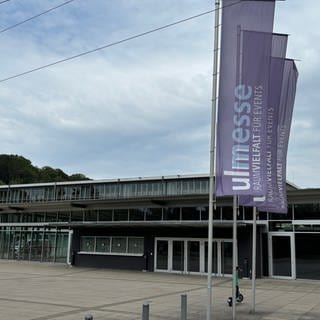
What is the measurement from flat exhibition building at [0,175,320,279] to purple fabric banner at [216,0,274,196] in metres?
13.4

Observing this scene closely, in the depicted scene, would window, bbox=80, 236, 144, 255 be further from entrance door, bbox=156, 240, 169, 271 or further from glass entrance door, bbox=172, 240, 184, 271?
glass entrance door, bbox=172, 240, 184, 271

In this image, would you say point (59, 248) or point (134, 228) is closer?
point (134, 228)

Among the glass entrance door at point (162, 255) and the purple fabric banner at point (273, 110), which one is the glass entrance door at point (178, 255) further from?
the purple fabric banner at point (273, 110)

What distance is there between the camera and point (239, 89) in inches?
387

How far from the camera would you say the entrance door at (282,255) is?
24.3 m

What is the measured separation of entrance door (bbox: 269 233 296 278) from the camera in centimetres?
2428

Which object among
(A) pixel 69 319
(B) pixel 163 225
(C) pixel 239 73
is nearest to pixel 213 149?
(C) pixel 239 73

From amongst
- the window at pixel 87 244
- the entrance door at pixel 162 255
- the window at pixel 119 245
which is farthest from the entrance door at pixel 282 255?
the window at pixel 87 244

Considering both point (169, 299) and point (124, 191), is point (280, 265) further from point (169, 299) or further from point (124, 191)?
point (124, 191)

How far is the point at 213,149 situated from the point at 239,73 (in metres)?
1.68

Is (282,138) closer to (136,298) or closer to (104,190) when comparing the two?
(136,298)

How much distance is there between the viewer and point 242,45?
9.75 m

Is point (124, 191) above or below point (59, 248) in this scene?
above

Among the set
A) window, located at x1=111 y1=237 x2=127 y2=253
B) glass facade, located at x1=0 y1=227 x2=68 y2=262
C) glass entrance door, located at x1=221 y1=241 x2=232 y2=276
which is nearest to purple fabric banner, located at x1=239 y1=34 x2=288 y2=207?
glass entrance door, located at x1=221 y1=241 x2=232 y2=276
